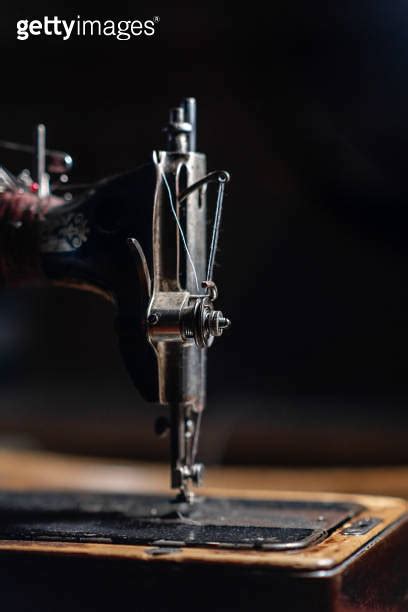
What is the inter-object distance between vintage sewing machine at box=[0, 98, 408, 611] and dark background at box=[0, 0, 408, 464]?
0.84 feet

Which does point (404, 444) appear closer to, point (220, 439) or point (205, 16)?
point (220, 439)

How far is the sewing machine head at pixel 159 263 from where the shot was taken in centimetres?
116

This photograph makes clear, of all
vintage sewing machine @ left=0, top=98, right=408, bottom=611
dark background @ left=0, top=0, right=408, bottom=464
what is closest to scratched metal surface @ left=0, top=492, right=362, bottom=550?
vintage sewing machine @ left=0, top=98, right=408, bottom=611

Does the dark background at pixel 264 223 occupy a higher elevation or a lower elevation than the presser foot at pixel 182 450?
higher

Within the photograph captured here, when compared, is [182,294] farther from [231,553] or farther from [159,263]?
[231,553]

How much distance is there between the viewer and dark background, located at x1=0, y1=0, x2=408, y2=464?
67.2 inches

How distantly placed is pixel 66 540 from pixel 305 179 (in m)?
1.16

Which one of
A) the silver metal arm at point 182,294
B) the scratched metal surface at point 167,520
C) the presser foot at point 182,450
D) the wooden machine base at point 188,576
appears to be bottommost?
the wooden machine base at point 188,576

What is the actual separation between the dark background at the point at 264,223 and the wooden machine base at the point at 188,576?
0.55 metres

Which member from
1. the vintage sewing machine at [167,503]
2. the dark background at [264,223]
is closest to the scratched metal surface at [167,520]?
the vintage sewing machine at [167,503]

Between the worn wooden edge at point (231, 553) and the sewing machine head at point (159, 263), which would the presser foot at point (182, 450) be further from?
the worn wooden edge at point (231, 553)

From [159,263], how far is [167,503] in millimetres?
293

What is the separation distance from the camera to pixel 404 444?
2.29 m

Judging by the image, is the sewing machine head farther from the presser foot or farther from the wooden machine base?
the wooden machine base
